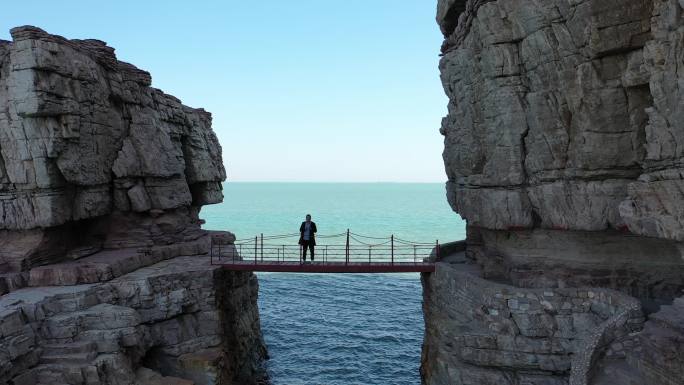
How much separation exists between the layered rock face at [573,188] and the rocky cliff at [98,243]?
35.9ft

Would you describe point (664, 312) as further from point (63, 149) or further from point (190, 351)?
point (63, 149)

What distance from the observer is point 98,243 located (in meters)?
24.5

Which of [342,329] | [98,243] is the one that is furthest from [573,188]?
[98,243]

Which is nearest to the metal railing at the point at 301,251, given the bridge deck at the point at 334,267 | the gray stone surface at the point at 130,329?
the bridge deck at the point at 334,267

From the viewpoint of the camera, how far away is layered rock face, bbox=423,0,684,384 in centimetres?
1265

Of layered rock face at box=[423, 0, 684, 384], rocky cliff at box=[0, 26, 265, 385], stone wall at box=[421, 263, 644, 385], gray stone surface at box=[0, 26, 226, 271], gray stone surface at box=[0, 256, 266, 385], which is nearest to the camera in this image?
layered rock face at box=[423, 0, 684, 384]

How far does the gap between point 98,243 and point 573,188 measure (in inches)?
893

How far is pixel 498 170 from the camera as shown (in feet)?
60.7

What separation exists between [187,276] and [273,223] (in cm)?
8975

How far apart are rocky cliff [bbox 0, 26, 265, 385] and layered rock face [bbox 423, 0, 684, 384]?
10.9m

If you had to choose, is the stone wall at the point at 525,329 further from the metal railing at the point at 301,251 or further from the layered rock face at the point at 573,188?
the metal railing at the point at 301,251


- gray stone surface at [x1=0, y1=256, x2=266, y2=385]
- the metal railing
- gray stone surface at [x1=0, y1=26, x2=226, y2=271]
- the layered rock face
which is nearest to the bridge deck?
the metal railing

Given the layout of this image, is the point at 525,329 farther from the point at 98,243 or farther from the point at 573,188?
the point at 98,243

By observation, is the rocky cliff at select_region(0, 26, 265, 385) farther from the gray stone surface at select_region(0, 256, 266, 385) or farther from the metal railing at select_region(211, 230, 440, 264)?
the metal railing at select_region(211, 230, 440, 264)
